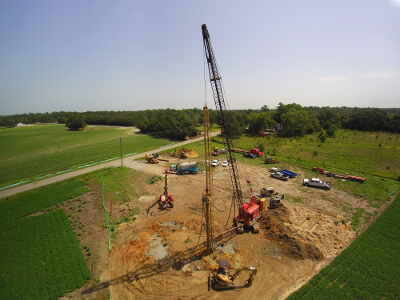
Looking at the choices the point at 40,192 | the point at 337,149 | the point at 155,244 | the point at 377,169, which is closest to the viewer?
the point at 155,244

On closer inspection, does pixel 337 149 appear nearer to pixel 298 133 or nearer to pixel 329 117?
pixel 298 133

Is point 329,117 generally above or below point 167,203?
above

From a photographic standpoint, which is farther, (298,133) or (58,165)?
(298,133)

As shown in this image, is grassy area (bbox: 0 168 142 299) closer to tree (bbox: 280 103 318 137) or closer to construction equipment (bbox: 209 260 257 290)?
construction equipment (bbox: 209 260 257 290)

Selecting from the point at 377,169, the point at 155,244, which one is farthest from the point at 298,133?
the point at 155,244

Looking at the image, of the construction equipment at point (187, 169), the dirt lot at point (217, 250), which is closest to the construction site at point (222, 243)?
the dirt lot at point (217, 250)

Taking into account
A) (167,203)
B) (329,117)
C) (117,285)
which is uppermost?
(329,117)
